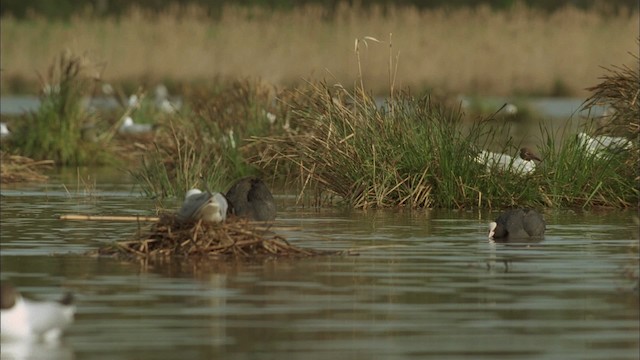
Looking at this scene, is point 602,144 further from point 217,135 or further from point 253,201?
point 217,135

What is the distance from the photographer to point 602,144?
18328mm

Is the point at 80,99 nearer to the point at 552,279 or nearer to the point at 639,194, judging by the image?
the point at 639,194

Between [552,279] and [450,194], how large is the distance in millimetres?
6092

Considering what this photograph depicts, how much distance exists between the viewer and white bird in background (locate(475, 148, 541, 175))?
58.4 feet

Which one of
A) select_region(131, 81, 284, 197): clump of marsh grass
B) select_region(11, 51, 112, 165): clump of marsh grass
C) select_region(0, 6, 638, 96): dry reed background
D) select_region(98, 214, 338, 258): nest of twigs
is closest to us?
select_region(98, 214, 338, 258): nest of twigs

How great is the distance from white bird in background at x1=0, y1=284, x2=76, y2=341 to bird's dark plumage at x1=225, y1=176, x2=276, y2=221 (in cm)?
641

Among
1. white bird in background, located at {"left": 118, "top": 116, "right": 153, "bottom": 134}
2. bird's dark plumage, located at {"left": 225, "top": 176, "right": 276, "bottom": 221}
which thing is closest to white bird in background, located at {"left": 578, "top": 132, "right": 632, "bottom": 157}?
bird's dark plumage, located at {"left": 225, "top": 176, "right": 276, "bottom": 221}

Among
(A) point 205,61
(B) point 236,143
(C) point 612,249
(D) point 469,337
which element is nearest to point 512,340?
(D) point 469,337

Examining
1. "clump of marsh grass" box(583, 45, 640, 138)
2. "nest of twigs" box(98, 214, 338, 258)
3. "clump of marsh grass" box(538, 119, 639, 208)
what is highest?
"clump of marsh grass" box(583, 45, 640, 138)

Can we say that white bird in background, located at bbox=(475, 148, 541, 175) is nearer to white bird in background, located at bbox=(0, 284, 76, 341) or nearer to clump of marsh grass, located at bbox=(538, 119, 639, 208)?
clump of marsh grass, located at bbox=(538, 119, 639, 208)

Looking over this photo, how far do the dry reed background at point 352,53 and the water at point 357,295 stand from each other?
1067 inches

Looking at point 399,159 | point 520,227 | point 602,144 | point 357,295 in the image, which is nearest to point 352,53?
point 602,144

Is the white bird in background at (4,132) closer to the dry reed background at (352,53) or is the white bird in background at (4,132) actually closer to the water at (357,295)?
the water at (357,295)

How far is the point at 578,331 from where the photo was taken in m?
9.41
